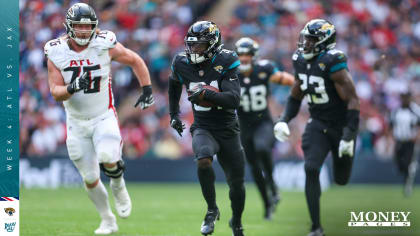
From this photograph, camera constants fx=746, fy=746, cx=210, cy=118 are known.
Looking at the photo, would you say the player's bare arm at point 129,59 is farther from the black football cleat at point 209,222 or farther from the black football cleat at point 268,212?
the black football cleat at point 268,212

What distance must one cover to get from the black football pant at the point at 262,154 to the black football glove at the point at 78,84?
146 inches

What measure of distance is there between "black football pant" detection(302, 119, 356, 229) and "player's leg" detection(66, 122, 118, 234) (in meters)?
2.30

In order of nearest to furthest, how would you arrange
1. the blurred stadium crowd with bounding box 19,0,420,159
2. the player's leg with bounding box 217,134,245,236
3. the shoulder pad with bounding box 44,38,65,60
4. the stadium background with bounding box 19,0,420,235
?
1. the player's leg with bounding box 217,134,245,236
2. the shoulder pad with bounding box 44,38,65,60
3. the stadium background with bounding box 19,0,420,235
4. the blurred stadium crowd with bounding box 19,0,420,159

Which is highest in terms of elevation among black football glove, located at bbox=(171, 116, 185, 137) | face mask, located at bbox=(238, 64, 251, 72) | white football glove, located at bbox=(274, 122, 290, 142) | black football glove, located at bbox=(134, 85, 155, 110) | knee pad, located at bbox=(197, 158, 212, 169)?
face mask, located at bbox=(238, 64, 251, 72)

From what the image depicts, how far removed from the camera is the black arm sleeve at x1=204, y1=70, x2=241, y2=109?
7152 mm

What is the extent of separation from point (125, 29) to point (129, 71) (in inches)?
49.7

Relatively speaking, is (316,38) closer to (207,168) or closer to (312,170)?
→ (312,170)

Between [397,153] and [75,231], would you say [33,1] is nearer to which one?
[397,153]

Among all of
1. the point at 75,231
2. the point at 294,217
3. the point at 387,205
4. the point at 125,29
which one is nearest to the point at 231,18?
the point at 125,29

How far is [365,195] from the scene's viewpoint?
47.9ft

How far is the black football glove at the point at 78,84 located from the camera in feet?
25.0

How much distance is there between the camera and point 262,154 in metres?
10.7

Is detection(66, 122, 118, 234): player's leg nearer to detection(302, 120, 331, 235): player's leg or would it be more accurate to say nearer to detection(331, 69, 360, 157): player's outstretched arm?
detection(302, 120, 331, 235): player's leg

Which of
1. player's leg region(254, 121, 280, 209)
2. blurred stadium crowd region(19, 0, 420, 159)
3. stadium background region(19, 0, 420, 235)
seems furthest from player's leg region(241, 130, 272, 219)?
blurred stadium crowd region(19, 0, 420, 159)
